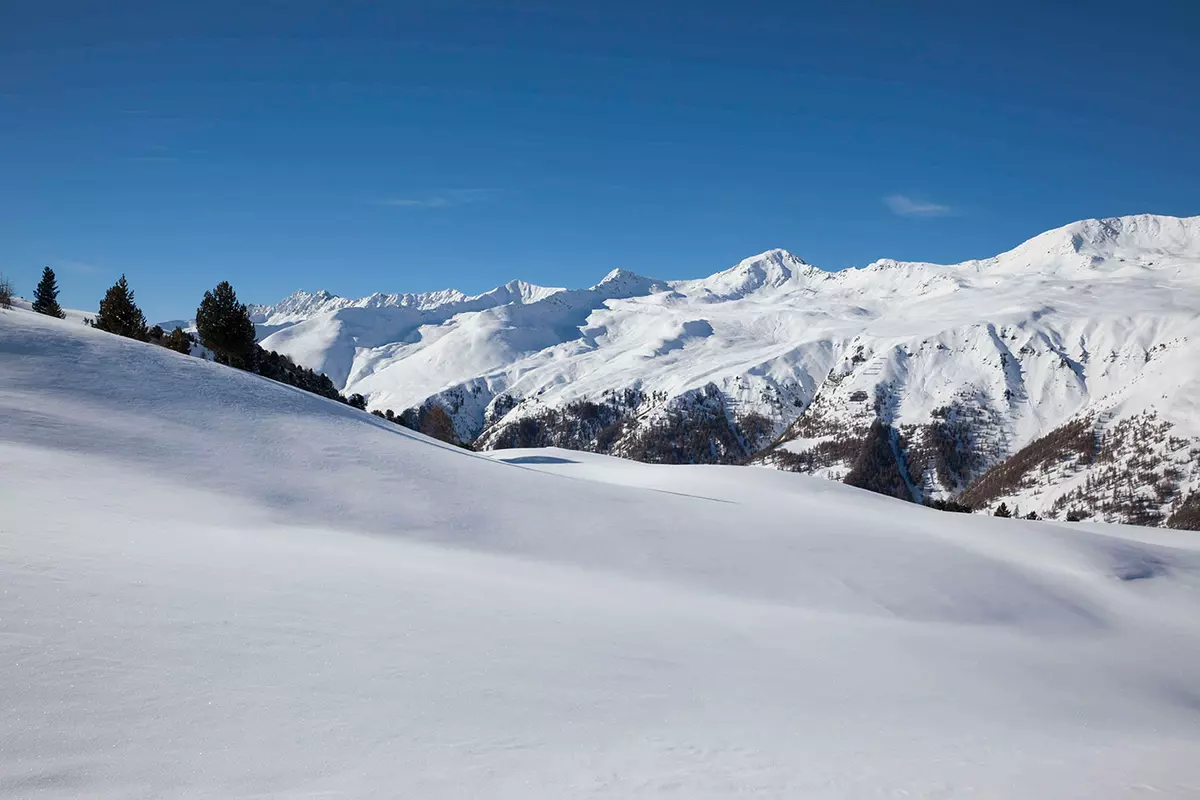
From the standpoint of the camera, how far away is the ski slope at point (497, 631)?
301 inches

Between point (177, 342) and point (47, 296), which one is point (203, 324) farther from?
point (47, 296)

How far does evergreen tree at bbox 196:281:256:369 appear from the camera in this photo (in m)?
57.5

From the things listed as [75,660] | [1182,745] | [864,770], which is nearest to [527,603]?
[864,770]

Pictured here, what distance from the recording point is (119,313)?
5350cm

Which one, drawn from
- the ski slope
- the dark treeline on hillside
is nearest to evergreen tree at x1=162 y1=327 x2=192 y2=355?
the dark treeline on hillside

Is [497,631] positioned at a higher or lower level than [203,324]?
lower

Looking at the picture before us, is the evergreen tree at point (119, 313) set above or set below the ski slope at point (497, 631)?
above

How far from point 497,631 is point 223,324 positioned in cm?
5659

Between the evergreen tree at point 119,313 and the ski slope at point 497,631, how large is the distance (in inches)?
1087

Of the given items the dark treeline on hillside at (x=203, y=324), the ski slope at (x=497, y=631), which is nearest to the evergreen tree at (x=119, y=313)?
the dark treeline on hillside at (x=203, y=324)

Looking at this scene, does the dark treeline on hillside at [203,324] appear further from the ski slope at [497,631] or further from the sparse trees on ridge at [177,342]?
the ski slope at [497,631]

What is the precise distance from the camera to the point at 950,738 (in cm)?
1148

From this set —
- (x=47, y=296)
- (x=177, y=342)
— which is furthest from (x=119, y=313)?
(x=47, y=296)

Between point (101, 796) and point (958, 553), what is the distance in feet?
83.6
